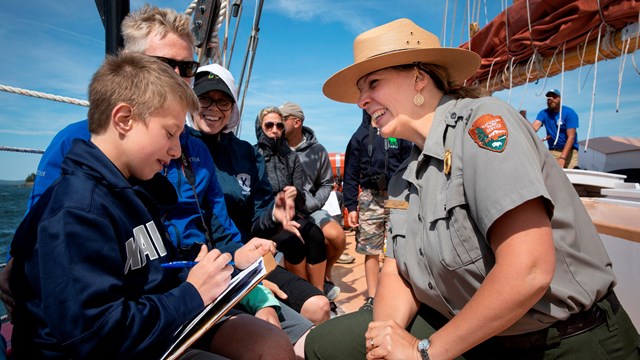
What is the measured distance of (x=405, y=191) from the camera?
5.10 feet

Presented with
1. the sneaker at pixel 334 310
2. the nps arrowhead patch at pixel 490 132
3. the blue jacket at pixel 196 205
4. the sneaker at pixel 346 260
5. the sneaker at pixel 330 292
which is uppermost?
the nps arrowhead patch at pixel 490 132

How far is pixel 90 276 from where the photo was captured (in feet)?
2.91

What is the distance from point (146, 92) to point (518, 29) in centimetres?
425

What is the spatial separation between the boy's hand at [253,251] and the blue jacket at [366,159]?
2.11 m

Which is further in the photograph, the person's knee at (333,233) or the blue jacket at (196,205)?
the person's knee at (333,233)

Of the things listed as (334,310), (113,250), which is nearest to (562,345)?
(113,250)

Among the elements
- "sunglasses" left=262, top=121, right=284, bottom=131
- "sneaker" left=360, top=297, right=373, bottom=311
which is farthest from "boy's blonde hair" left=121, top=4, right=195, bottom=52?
"sunglasses" left=262, top=121, right=284, bottom=131

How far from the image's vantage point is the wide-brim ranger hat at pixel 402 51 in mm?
1389

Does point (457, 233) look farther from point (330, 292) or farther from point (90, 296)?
point (330, 292)

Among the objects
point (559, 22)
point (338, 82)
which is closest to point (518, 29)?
point (559, 22)

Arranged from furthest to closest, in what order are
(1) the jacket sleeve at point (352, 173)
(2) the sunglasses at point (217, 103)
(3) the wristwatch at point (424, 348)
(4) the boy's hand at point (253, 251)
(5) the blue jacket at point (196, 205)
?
1. (1) the jacket sleeve at point (352, 173)
2. (2) the sunglasses at point (217, 103)
3. (5) the blue jacket at point (196, 205)
4. (4) the boy's hand at point (253, 251)
5. (3) the wristwatch at point (424, 348)

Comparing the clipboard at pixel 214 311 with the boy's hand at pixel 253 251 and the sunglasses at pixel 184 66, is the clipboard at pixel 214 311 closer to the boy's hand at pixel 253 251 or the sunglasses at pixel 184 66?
the boy's hand at pixel 253 251

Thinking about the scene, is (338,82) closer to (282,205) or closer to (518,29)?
(282,205)

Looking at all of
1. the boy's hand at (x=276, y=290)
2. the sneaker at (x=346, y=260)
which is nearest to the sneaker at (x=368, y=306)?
the boy's hand at (x=276, y=290)
